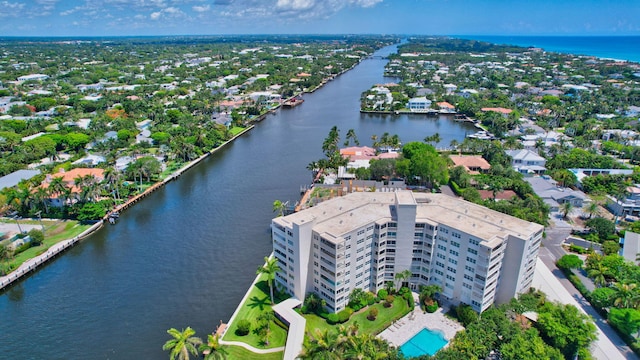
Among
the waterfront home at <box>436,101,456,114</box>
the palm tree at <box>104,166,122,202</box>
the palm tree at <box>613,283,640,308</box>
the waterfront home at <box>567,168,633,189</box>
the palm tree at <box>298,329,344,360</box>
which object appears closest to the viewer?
the palm tree at <box>298,329,344,360</box>

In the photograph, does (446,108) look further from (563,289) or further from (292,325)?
(292,325)

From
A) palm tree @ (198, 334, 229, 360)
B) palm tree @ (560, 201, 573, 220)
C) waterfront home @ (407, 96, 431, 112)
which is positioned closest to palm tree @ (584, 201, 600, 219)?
palm tree @ (560, 201, 573, 220)

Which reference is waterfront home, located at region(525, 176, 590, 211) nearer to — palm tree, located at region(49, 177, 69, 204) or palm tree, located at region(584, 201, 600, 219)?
palm tree, located at region(584, 201, 600, 219)

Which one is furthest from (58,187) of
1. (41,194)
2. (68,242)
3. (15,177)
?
(15,177)

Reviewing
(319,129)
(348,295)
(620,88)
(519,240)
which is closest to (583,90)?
(620,88)

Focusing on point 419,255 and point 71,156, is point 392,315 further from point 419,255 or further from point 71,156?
point 71,156

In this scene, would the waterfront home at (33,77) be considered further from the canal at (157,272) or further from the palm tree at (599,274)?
the palm tree at (599,274)

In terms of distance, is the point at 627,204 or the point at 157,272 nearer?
the point at 157,272
